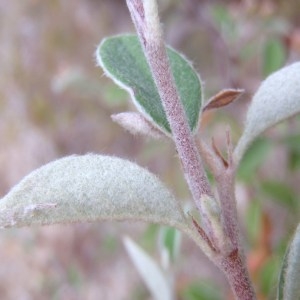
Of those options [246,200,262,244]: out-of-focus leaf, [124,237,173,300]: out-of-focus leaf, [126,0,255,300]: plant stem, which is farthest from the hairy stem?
[246,200,262,244]: out-of-focus leaf

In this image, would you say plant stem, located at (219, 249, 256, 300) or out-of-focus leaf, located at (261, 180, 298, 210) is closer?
plant stem, located at (219, 249, 256, 300)

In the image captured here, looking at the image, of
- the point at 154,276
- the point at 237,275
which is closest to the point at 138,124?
the point at 237,275

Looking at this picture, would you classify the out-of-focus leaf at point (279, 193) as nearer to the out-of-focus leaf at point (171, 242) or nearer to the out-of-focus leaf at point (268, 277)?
the out-of-focus leaf at point (268, 277)

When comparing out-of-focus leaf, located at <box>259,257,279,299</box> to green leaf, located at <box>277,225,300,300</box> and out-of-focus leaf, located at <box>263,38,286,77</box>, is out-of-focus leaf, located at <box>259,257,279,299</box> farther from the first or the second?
green leaf, located at <box>277,225,300,300</box>

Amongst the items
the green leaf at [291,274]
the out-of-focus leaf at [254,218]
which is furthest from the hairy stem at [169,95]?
the out-of-focus leaf at [254,218]

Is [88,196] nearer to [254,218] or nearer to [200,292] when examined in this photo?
[200,292]

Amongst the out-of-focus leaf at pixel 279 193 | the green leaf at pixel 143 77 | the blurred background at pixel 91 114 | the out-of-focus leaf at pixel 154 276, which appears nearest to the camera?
the green leaf at pixel 143 77

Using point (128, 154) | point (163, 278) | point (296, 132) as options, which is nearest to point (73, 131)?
point (128, 154)
